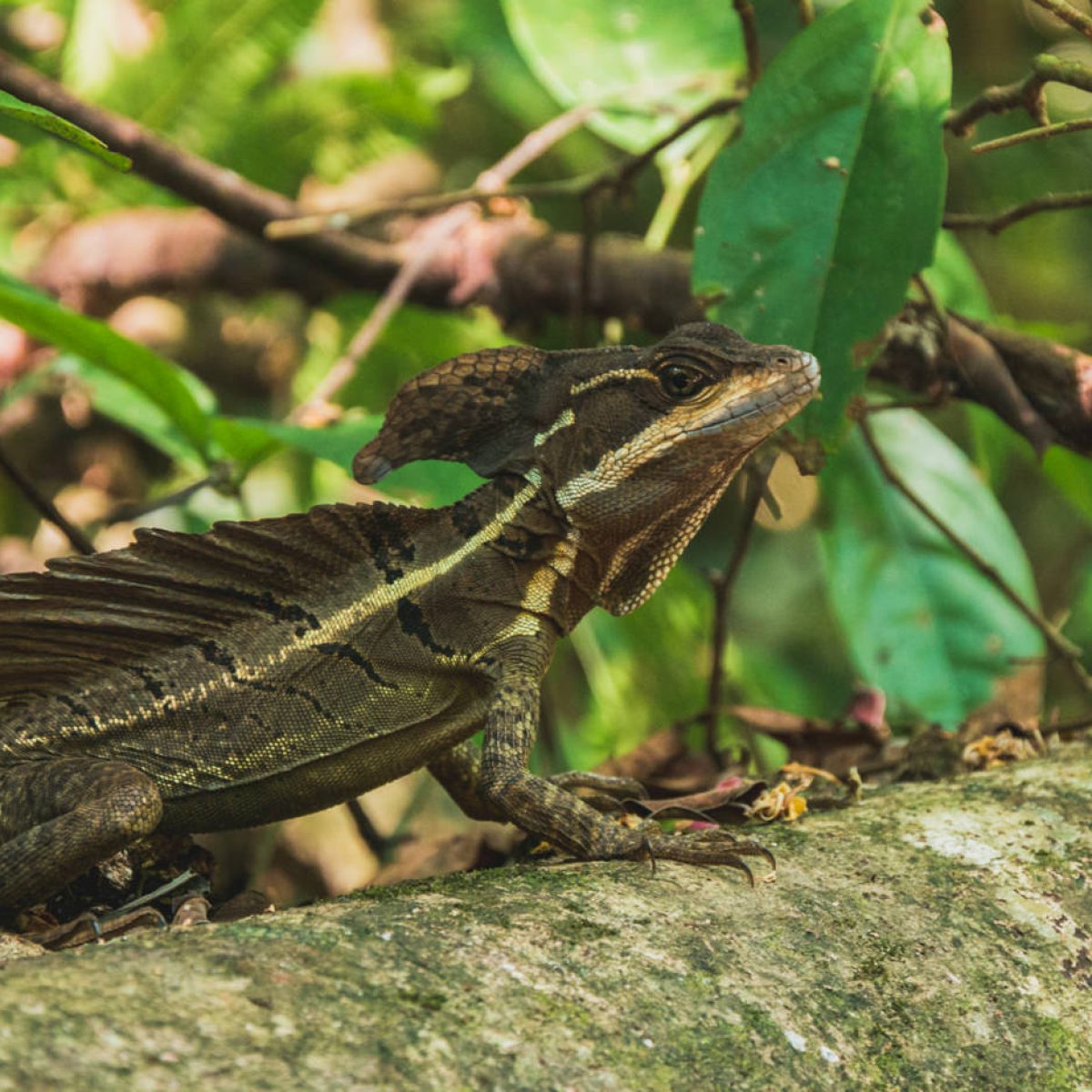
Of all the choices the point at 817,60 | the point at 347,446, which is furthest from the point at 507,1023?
the point at 817,60

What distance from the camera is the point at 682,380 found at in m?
3.42

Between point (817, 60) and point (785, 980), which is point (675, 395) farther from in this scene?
point (785, 980)

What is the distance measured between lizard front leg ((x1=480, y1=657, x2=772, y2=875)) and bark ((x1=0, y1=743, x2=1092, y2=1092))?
5 centimetres

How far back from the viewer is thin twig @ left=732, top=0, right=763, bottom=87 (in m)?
4.18

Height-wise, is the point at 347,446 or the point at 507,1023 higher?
the point at 347,446

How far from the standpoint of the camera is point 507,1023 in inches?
81.4

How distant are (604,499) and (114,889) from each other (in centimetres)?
158

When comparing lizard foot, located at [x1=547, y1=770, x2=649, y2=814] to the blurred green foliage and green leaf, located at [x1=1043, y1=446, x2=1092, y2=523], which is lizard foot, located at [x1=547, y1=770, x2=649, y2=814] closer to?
the blurred green foliage

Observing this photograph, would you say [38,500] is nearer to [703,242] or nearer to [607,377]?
[607,377]

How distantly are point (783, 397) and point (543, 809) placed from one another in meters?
1.18

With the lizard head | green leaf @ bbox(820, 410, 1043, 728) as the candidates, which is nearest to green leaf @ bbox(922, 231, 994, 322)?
green leaf @ bbox(820, 410, 1043, 728)

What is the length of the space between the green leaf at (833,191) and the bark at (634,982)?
4.52ft

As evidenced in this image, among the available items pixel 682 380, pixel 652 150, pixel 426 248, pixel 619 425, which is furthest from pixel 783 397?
pixel 426 248

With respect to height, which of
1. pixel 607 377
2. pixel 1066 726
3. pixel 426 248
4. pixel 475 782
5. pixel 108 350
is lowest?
pixel 1066 726
